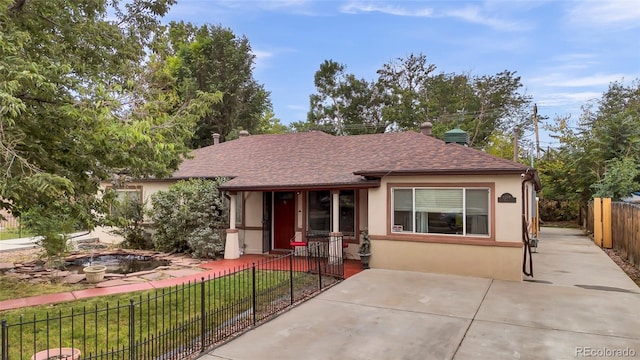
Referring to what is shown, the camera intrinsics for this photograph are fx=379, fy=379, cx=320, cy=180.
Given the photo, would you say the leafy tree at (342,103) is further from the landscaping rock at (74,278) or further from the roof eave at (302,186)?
the landscaping rock at (74,278)

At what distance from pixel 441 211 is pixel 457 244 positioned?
2.90ft

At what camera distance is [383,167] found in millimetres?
10242

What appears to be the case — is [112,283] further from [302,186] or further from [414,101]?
[414,101]

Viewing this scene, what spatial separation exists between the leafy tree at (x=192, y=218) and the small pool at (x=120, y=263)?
96 centimetres

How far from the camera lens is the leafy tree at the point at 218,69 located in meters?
28.5

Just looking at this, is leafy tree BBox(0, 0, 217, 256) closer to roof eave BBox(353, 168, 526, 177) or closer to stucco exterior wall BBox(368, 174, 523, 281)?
roof eave BBox(353, 168, 526, 177)

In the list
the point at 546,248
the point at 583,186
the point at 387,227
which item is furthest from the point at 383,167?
the point at 583,186

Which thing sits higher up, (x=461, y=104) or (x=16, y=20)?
(x=461, y=104)

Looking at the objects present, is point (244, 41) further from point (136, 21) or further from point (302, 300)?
point (302, 300)

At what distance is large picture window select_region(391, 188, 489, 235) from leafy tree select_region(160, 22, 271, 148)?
21533 millimetres

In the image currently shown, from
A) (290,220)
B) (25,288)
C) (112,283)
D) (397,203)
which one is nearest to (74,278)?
(25,288)

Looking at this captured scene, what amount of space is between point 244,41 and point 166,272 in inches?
971

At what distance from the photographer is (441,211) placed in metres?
9.54
